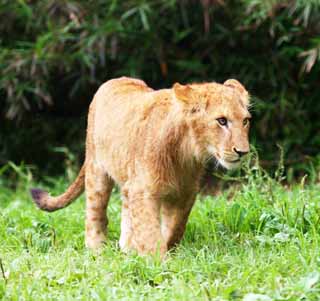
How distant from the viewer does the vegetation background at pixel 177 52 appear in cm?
852

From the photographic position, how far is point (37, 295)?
4.35 meters

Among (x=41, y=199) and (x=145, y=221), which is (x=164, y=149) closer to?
(x=145, y=221)

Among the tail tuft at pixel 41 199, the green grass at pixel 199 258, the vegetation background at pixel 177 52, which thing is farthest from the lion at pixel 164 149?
the vegetation background at pixel 177 52

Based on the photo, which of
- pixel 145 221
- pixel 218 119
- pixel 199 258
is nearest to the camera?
pixel 199 258

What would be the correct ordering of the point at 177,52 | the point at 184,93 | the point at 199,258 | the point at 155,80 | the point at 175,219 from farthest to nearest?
the point at 155,80 → the point at 177,52 → the point at 175,219 → the point at 184,93 → the point at 199,258

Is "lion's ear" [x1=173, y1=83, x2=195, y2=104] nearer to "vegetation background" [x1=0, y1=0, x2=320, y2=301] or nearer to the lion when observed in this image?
the lion

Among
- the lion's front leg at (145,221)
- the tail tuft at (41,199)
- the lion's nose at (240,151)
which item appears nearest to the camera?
the lion's nose at (240,151)

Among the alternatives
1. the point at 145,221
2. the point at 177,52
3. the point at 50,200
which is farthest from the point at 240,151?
the point at 177,52

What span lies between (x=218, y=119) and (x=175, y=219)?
78 cm

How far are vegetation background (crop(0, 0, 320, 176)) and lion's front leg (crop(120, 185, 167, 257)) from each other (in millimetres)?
3219

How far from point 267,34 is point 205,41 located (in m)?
0.59

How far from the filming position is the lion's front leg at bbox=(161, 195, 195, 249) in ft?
18.0

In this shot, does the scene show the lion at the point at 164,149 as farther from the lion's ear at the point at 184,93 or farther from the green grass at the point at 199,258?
the green grass at the point at 199,258

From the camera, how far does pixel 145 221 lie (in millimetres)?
5285
